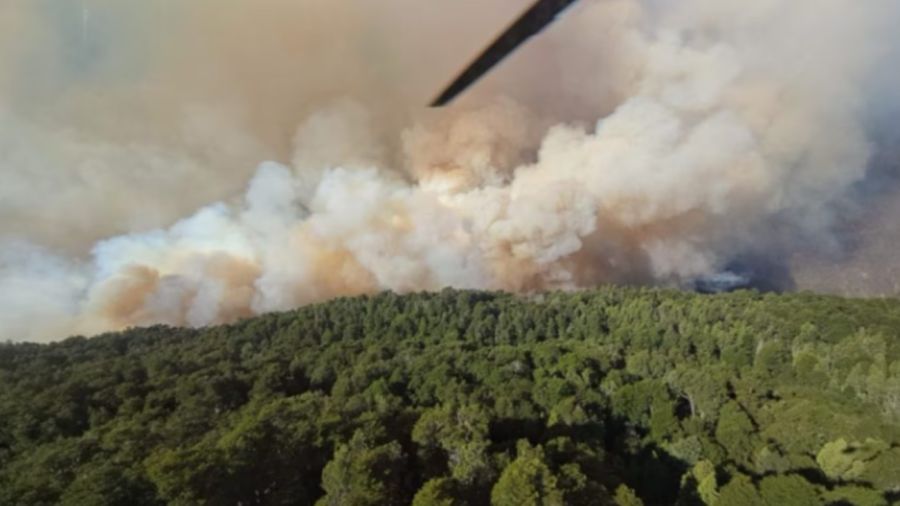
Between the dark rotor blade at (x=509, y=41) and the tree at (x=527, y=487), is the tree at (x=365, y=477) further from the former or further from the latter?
the dark rotor blade at (x=509, y=41)

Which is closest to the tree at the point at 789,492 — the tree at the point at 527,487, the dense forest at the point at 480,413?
the dense forest at the point at 480,413

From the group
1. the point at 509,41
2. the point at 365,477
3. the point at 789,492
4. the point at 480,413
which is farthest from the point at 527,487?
the point at 509,41

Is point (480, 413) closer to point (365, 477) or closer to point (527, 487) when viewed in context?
point (365, 477)

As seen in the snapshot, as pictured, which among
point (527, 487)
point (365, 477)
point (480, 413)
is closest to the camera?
point (527, 487)

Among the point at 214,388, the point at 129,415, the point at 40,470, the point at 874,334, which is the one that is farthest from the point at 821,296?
the point at 40,470

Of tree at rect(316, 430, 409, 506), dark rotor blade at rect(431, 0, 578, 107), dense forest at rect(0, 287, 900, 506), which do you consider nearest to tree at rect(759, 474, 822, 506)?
dense forest at rect(0, 287, 900, 506)

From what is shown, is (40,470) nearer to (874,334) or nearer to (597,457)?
(597,457)
